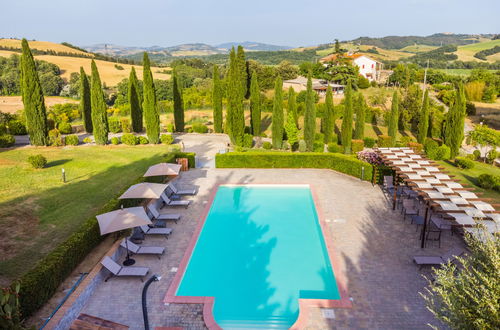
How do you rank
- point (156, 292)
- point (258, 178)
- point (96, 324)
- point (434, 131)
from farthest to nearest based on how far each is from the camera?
1. point (434, 131)
2. point (258, 178)
3. point (156, 292)
4. point (96, 324)

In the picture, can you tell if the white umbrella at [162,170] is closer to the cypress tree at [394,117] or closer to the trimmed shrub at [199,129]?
the trimmed shrub at [199,129]

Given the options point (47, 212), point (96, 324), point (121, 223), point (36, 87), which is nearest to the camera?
Result: point (96, 324)

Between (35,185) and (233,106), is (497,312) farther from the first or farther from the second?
(233,106)

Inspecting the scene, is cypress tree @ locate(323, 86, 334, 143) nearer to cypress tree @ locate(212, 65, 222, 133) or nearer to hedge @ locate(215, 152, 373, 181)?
hedge @ locate(215, 152, 373, 181)

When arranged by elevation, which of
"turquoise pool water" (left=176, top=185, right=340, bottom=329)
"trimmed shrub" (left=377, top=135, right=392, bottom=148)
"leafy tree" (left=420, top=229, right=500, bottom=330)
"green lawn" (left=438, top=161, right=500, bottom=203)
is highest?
"leafy tree" (left=420, top=229, right=500, bottom=330)

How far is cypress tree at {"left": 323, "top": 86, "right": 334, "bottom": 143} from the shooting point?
30188 mm

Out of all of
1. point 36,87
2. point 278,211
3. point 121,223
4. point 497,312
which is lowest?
point 278,211

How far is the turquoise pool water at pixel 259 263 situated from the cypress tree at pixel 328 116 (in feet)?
46.5

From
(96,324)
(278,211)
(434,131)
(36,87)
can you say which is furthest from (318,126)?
(96,324)

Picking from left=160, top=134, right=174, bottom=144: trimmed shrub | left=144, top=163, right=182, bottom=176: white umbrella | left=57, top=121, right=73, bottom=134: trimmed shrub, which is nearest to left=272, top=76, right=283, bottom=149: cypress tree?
left=160, top=134, right=174, bottom=144: trimmed shrub

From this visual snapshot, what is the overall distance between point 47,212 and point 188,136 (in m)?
20.8

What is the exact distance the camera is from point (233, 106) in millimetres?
28000

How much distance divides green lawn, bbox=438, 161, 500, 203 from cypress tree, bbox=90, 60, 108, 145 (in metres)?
26.5

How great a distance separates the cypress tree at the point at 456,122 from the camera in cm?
2617
